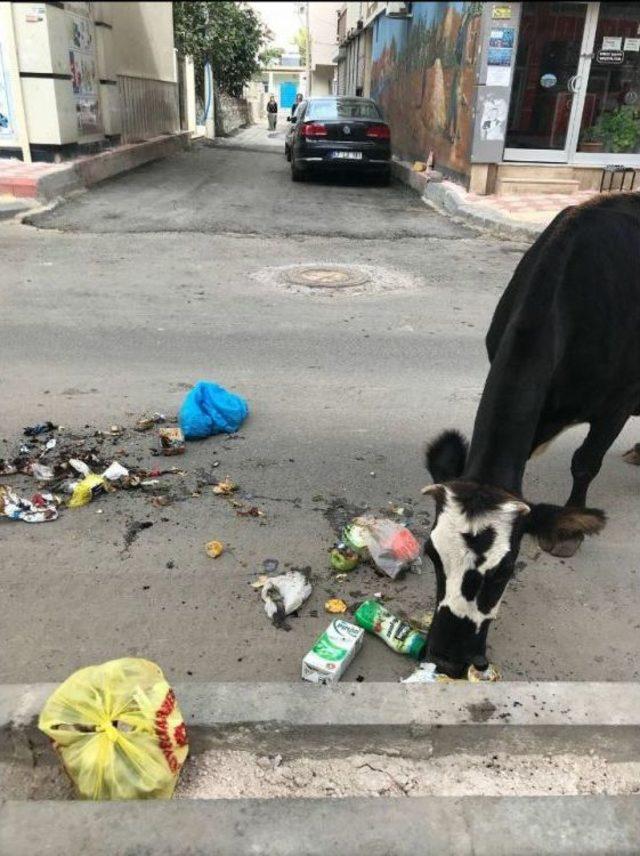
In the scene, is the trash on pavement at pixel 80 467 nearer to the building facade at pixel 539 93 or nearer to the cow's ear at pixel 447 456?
the cow's ear at pixel 447 456

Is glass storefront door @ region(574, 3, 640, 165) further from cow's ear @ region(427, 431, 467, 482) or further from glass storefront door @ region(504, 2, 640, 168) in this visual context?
cow's ear @ region(427, 431, 467, 482)

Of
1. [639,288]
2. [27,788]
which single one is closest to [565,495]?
[639,288]

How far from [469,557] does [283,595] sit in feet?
3.92

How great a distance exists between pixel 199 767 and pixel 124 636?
30.6 inches

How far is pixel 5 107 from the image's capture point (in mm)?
13328

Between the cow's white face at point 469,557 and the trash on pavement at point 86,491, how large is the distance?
227 cm

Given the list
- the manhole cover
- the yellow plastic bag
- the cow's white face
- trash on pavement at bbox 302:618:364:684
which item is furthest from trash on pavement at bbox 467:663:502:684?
the manhole cover

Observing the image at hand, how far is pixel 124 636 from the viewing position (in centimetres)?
299

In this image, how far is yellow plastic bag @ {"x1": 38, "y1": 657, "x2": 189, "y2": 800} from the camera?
7.11 ft

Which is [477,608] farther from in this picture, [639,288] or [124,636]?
[639,288]

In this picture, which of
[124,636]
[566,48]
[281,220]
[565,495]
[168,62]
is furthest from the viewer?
[168,62]

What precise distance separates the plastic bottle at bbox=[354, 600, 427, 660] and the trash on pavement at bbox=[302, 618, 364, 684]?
0.31 feet

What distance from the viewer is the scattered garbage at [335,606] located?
3189mm

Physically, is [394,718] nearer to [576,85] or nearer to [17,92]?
[576,85]
